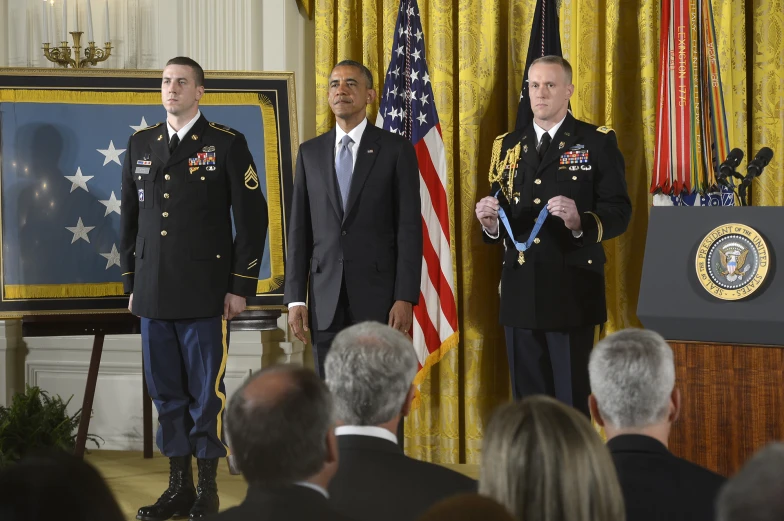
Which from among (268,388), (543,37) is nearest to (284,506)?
(268,388)

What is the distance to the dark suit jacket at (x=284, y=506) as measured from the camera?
1381 millimetres

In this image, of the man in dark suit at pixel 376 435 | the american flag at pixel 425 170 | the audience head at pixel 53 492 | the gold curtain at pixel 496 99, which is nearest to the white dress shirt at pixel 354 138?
the american flag at pixel 425 170

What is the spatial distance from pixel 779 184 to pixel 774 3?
0.74 meters

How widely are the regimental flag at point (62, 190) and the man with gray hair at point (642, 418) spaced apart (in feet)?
9.33

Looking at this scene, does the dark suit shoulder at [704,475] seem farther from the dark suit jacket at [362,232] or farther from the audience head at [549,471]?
the dark suit jacket at [362,232]

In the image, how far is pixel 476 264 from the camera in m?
4.69

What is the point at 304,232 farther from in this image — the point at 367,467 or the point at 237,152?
the point at 367,467

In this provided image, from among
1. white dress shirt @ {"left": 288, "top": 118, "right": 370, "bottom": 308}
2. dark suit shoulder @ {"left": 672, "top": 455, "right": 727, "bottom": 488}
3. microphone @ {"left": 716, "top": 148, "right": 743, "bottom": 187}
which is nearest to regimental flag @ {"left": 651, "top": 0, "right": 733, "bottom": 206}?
microphone @ {"left": 716, "top": 148, "right": 743, "bottom": 187}

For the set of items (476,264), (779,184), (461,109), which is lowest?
(476,264)

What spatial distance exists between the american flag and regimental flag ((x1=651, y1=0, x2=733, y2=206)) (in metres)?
0.97

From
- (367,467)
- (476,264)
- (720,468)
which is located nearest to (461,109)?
(476,264)

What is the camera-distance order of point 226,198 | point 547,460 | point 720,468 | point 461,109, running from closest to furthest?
point 547,460, point 720,468, point 226,198, point 461,109

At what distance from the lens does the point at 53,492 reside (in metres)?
0.96

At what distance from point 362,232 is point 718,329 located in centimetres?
126
